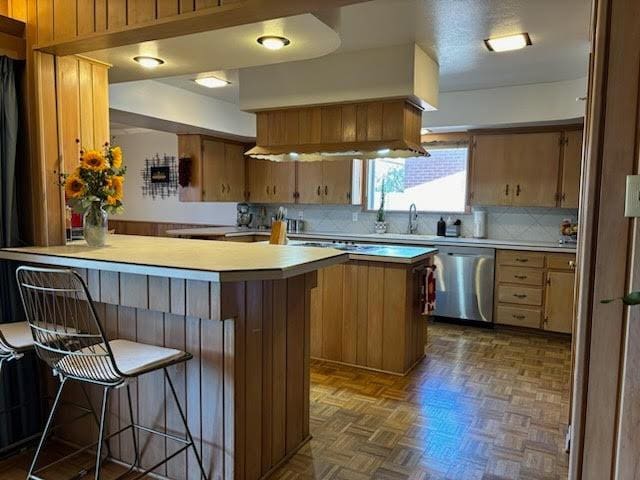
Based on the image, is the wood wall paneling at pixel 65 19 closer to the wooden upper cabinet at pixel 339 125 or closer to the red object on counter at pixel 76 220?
the red object on counter at pixel 76 220

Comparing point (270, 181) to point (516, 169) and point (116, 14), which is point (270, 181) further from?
point (116, 14)

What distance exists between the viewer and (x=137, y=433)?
2.27m

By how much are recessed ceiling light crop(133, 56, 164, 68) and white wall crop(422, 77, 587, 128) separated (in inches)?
122

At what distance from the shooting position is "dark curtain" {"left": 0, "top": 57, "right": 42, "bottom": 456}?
2.34 m

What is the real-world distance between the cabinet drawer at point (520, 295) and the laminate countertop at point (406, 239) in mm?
401

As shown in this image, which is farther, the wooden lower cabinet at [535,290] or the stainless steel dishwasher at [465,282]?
the stainless steel dishwasher at [465,282]

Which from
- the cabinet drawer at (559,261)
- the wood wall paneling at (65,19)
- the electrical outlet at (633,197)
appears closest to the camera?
the electrical outlet at (633,197)

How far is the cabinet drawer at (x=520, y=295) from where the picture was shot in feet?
15.2

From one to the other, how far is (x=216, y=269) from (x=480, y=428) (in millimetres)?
1885

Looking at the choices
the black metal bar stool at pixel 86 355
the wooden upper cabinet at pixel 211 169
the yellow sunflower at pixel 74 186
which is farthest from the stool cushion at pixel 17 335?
the wooden upper cabinet at pixel 211 169

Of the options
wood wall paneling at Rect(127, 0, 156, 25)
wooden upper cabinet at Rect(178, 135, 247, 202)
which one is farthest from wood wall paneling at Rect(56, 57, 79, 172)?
wooden upper cabinet at Rect(178, 135, 247, 202)

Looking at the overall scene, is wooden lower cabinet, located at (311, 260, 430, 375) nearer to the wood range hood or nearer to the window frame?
the wood range hood

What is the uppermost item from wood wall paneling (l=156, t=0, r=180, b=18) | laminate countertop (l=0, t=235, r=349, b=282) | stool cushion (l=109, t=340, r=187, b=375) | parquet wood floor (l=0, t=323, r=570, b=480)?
wood wall paneling (l=156, t=0, r=180, b=18)

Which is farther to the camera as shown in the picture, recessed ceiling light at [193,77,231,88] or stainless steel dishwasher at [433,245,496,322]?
stainless steel dishwasher at [433,245,496,322]
